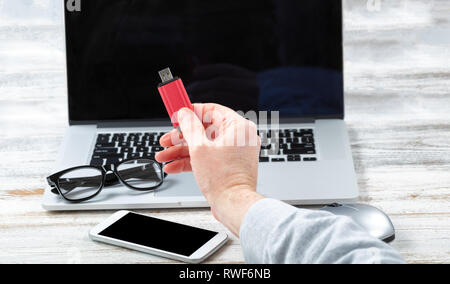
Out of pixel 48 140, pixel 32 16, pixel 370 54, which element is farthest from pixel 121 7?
pixel 370 54

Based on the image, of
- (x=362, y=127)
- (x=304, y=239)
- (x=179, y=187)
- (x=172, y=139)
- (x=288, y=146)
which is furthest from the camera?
(x=362, y=127)

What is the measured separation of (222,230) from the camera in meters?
0.86

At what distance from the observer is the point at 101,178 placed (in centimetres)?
Result: 97

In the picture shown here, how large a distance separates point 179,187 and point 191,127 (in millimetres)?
279

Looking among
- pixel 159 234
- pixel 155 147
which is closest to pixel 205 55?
pixel 155 147

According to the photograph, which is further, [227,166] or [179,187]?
[179,187]

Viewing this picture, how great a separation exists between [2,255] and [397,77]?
864 millimetres

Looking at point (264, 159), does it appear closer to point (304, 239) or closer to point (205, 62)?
point (205, 62)

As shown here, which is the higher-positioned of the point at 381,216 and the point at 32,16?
the point at 32,16

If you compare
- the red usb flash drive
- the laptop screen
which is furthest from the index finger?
the laptop screen

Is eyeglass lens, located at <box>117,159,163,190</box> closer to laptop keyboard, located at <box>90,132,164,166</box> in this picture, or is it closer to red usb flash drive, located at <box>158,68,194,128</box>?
laptop keyboard, located at <box>90,132,164,166</box>
